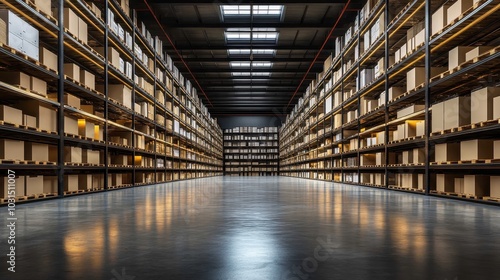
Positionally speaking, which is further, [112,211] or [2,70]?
[2,70]

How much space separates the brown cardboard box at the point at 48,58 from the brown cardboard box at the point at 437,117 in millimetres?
7900

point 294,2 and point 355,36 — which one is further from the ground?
point 294,2

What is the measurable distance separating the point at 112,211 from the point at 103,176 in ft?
19.1

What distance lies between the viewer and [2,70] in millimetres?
7242

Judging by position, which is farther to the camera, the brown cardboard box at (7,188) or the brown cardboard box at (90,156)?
the brown cardboard box at (90,156)

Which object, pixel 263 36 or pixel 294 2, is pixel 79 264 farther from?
pixel 263 36

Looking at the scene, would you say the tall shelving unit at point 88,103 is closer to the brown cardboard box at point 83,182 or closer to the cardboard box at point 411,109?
A: the brown cardboard box at point 83,182

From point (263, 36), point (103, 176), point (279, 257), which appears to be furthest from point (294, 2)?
point (279, 257)

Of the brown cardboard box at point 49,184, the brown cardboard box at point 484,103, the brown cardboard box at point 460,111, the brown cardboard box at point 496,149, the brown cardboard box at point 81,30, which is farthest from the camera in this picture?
the brown cardboard box at point 81,30

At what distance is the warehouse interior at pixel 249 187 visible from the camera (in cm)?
277

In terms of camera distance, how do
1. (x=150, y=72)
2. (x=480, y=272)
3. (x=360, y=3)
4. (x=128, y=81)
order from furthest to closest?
(x=150, y=72) → (x=360, y=3) → (x=128, y=81) → (x=480, y=272)

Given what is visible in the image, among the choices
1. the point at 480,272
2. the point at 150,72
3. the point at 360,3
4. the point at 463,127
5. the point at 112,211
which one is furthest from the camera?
the point at 150,72

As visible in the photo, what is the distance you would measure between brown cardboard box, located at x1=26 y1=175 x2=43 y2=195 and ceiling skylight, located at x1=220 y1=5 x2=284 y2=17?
9996 mm

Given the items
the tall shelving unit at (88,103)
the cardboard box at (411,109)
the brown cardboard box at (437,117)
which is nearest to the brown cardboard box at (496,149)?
the brown cardboard box at (437,117)
